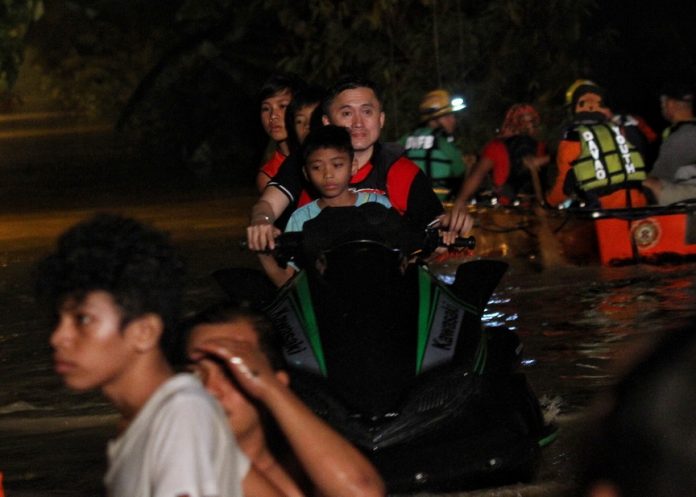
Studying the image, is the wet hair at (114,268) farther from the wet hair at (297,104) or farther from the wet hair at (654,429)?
the wet hair at (297,104)

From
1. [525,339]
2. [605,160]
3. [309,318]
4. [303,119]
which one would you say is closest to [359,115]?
[303,119]

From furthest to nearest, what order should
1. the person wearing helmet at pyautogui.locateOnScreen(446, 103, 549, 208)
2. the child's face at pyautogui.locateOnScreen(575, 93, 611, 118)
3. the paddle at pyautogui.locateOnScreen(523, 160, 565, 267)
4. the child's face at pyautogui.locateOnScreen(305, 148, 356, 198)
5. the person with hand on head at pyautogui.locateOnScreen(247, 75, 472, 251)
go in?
the person wearing helmet at pyautogui.locateOnScreen(446, 103, 549, 208) < the child's face at pyautogui.locateOnScreen(575, 93, 611, 118) < the paddle at pyautogui.locateOnScreen(523, 160, 565, 267) < the person with hand on head at pyautogui.locateOnScreen(247, 75, 472, 251) < the child's face at pyautogui.locateOnScreen(305, 148, 356, 198)

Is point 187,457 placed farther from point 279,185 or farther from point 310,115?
point 310,115

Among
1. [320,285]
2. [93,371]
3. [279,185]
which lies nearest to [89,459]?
[279,185]

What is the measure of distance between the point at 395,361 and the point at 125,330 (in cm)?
284

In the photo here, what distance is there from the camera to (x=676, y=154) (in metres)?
12.3

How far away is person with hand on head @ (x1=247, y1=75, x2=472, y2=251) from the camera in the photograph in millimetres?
6492

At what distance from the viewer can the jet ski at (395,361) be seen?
18.1ft

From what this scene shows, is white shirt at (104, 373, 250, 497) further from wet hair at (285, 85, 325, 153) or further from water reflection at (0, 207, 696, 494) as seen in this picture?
wet hair at (285, 85, 325, 153)

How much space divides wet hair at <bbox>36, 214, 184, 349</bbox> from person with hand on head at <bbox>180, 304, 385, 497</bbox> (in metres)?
0.25

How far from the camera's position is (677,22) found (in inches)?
733

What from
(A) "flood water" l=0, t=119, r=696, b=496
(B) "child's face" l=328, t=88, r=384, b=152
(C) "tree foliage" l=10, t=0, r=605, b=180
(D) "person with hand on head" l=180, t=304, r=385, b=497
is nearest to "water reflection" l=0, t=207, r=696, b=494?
(A) "flood water" l=0, t=119, r=696, b=496

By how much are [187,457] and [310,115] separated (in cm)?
518

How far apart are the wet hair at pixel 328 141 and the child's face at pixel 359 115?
1.15ft
